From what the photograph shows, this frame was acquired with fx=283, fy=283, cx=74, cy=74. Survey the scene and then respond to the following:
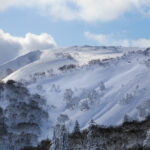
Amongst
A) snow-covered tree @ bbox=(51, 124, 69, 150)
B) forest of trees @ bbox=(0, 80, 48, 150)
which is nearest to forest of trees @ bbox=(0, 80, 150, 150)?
forest of trees @ bbox=(0, 80, 48, 150)

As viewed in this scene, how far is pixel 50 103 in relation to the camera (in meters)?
198

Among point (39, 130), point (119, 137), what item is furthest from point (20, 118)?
point (119, 137)

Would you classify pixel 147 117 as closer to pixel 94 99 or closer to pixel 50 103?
pixel 94 99

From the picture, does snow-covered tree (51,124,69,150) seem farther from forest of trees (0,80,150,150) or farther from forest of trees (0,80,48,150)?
forest of trees (0,80,48,150)

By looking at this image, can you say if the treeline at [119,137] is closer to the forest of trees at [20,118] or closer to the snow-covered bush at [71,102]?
the forest of trees at [20,118]

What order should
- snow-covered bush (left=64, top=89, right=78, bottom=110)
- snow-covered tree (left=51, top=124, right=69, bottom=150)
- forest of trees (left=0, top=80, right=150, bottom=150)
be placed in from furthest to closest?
snow-covered bush (left=64, top=89, right=78, bottom=110)
forest of trees (left=0, top=80, right=150, bottom=150)
snow-covered tree (left=51, top=124, right=69, bottom=150)

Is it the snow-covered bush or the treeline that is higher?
the snow-covered bush

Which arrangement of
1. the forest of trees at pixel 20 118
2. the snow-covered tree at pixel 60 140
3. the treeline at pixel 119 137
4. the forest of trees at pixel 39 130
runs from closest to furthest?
the snow-covered tree at pixel 60 140 → the treeline at pixel 119 137 → the forest of trees at pixel 39 130 → the forest of trees at pixel 20 118

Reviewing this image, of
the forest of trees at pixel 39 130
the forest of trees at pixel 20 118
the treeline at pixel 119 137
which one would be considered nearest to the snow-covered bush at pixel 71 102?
the forest of trees at pixel 39 130

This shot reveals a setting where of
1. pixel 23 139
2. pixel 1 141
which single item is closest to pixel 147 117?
pixel 23 139

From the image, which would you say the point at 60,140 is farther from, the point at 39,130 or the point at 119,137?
the point at 39,130

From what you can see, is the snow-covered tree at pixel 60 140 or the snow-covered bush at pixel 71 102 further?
the snow-covered bush at pixel 71 102

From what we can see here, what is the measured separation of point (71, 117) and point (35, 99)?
1484 inches

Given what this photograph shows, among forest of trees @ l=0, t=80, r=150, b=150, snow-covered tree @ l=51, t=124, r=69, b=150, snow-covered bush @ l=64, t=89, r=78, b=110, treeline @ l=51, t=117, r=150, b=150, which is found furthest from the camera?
snow-covered bush @ l=64, t=89, r=78, b=110
